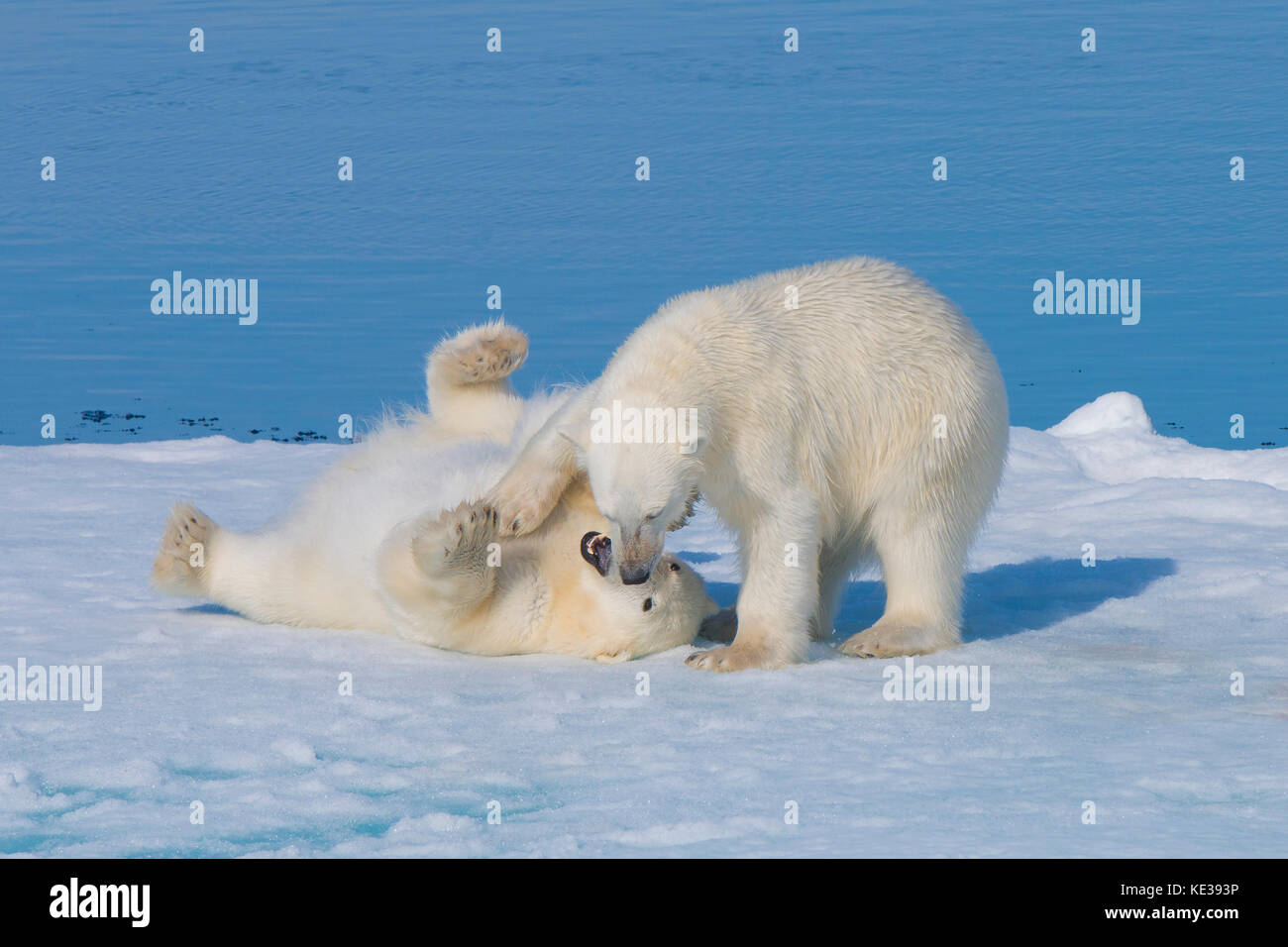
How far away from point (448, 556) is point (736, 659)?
90 cm

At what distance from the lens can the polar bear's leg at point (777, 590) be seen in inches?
182

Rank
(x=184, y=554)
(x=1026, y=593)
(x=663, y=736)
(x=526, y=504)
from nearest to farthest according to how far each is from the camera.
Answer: (x=663, y=736) → (x=526, y=504) → (x=184, y=554) → (x=1026, y=593)

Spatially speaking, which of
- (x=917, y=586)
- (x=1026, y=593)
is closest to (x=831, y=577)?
(x=917, y=586)

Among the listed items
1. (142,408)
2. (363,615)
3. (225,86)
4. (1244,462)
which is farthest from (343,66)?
(363,615)

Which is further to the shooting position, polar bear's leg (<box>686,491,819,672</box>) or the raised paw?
the raised paw

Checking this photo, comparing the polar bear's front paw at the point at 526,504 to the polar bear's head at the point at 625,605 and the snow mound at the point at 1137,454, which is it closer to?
the polar bear's head at the point at 625,605

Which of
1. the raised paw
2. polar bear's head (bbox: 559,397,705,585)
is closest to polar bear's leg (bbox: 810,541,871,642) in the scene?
polar bear's head (bbox: 559,397,705,585)

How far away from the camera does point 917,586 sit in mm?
4934

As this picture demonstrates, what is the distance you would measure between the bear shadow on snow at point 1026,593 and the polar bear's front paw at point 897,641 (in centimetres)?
27

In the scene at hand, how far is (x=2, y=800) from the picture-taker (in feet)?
11.4

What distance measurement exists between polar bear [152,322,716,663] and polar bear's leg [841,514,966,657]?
57cm

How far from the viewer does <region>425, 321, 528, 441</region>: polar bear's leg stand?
5.63 m
